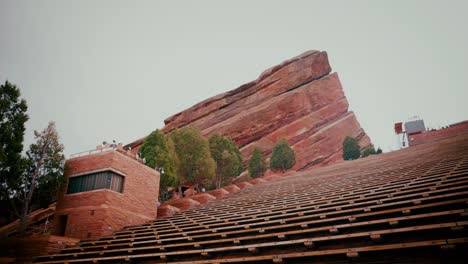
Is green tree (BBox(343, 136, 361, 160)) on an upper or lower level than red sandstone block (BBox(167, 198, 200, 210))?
upper

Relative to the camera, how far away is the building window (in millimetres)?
13906

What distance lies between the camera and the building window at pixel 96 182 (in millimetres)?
13906

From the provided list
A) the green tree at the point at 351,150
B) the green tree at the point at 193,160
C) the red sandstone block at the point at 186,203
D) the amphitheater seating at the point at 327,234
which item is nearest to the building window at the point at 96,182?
the amphitheater seating at the point at 327,234

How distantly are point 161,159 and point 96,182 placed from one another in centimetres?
771

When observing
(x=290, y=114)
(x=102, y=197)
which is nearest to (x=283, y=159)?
(x=290, y=114)

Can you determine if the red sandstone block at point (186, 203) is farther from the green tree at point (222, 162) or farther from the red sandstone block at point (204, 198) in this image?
the green tree at point (222, 162)

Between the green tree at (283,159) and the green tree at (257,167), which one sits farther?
the green tree at (283,159)

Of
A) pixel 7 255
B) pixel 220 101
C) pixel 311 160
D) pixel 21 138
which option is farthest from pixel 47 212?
pixel 220 101

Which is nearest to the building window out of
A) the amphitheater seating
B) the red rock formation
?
the amphitheater seating

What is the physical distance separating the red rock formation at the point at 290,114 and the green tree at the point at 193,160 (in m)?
19.6

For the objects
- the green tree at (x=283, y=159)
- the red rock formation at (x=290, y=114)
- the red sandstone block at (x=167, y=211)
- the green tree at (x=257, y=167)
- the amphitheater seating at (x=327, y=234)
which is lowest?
the amphitheater seating at (x=327, y=234)

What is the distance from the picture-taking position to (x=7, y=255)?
11.6m

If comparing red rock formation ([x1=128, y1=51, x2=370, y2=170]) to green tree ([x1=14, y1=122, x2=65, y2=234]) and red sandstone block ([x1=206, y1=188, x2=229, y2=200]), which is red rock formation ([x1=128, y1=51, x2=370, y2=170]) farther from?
green tree ([x1=14, y1=122, x2=65, y2=234])

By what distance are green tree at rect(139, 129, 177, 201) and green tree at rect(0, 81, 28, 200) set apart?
26.3ft
